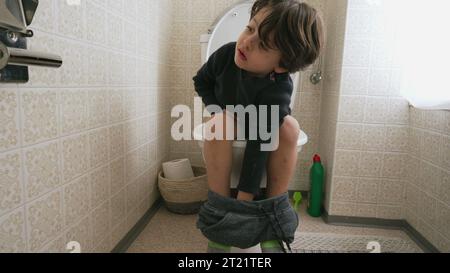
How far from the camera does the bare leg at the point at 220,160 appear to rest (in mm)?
766

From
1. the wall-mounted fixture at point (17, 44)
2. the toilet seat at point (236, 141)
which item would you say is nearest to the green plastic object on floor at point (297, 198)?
the toilet seat at point (236, 141)

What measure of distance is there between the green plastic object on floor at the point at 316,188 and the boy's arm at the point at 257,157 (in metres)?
0.61

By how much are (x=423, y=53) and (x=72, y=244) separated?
112 cm

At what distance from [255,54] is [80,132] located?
1.50ft

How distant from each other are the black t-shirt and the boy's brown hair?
0.25 ft

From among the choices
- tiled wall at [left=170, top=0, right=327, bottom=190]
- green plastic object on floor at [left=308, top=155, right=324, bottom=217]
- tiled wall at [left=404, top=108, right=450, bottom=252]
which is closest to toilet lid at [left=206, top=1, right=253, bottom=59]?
tiled wall at [left=170, top=0, right=327, bottom=190]

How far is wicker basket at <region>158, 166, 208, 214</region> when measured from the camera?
3.96 ft

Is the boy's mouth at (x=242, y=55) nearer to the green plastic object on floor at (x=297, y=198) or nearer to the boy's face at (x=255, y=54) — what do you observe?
the boy's face at (x=255, y=54)

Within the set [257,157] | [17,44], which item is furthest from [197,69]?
[17,44]

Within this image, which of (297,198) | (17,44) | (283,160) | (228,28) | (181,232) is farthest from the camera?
(297,198)

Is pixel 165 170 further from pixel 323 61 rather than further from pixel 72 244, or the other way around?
pixel 323 61

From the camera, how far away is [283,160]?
2.58ft

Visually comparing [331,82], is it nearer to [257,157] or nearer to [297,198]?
[297,198]
